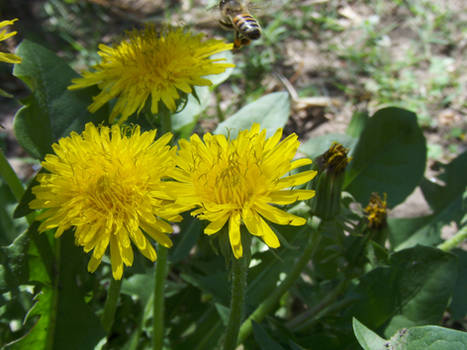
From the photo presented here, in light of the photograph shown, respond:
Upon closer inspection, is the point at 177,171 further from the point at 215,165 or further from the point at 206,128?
the point at 206,128

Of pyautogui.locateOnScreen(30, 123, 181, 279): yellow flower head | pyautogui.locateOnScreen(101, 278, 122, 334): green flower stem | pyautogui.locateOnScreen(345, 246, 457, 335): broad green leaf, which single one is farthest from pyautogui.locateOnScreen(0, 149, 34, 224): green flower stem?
pyautogui.locateOnScreen(345, 246, 457, 335): broad green leaf

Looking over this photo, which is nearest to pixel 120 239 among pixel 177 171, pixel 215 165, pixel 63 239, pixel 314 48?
pixel 177 171

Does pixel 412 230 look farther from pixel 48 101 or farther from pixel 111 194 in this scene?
pixel 48 101

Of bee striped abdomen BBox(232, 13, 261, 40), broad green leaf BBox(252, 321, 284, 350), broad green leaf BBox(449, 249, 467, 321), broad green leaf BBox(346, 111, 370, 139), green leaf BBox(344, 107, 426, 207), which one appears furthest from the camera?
broad green leaf BBox(346, 111, 370, 139)

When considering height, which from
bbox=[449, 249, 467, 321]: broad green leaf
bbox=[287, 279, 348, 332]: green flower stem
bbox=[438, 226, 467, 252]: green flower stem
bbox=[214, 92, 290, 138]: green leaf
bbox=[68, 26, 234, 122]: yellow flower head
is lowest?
bbox=[449, 249, 467, 321]: broad green leaf

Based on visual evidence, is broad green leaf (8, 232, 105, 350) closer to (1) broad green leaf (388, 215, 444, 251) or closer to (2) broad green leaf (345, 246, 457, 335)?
(2) broad green leaf (345, 246, 457, 335)

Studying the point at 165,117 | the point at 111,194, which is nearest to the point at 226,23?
the point at 165,117

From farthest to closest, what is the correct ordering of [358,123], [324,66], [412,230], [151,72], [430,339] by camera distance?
[324,66], [358,123], [412,230], [151,72], [430,339]
